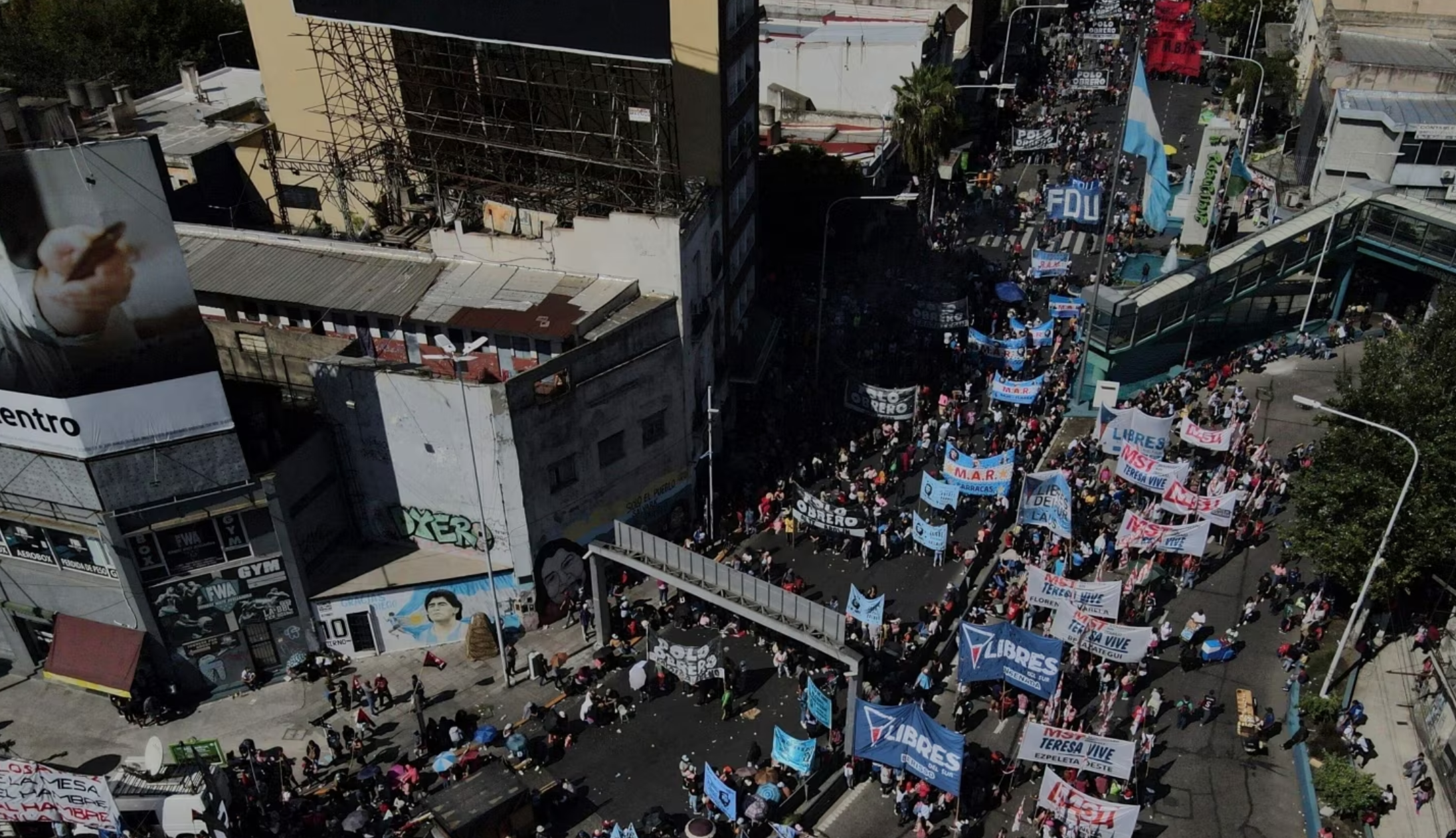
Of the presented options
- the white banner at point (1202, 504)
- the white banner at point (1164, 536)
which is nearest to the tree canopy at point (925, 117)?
the white banner at point (1202, 504)

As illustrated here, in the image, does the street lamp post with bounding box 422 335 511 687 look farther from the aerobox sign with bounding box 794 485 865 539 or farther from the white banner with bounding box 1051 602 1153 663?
the white banner with bounding box 1051 602 1153 663

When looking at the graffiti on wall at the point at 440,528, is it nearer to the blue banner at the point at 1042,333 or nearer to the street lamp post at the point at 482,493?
the street lamp post at the point at 482,493

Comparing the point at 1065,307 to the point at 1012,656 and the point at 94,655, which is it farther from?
the point at 94,655

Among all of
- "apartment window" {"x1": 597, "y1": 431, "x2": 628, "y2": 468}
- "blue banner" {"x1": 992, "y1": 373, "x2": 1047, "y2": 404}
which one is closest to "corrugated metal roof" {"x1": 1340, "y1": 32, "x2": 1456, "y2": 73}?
"blue banner" {"x1": 992, "y1": 373, "x2": 1047, "y2": 404}

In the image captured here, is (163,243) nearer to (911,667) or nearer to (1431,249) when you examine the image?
(911,667)

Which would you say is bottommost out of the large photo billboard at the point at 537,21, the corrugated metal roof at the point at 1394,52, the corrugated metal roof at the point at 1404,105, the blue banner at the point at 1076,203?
the blue banner at the point at 1076,203

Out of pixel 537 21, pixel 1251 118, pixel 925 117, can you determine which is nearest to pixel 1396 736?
pixel 537 21
